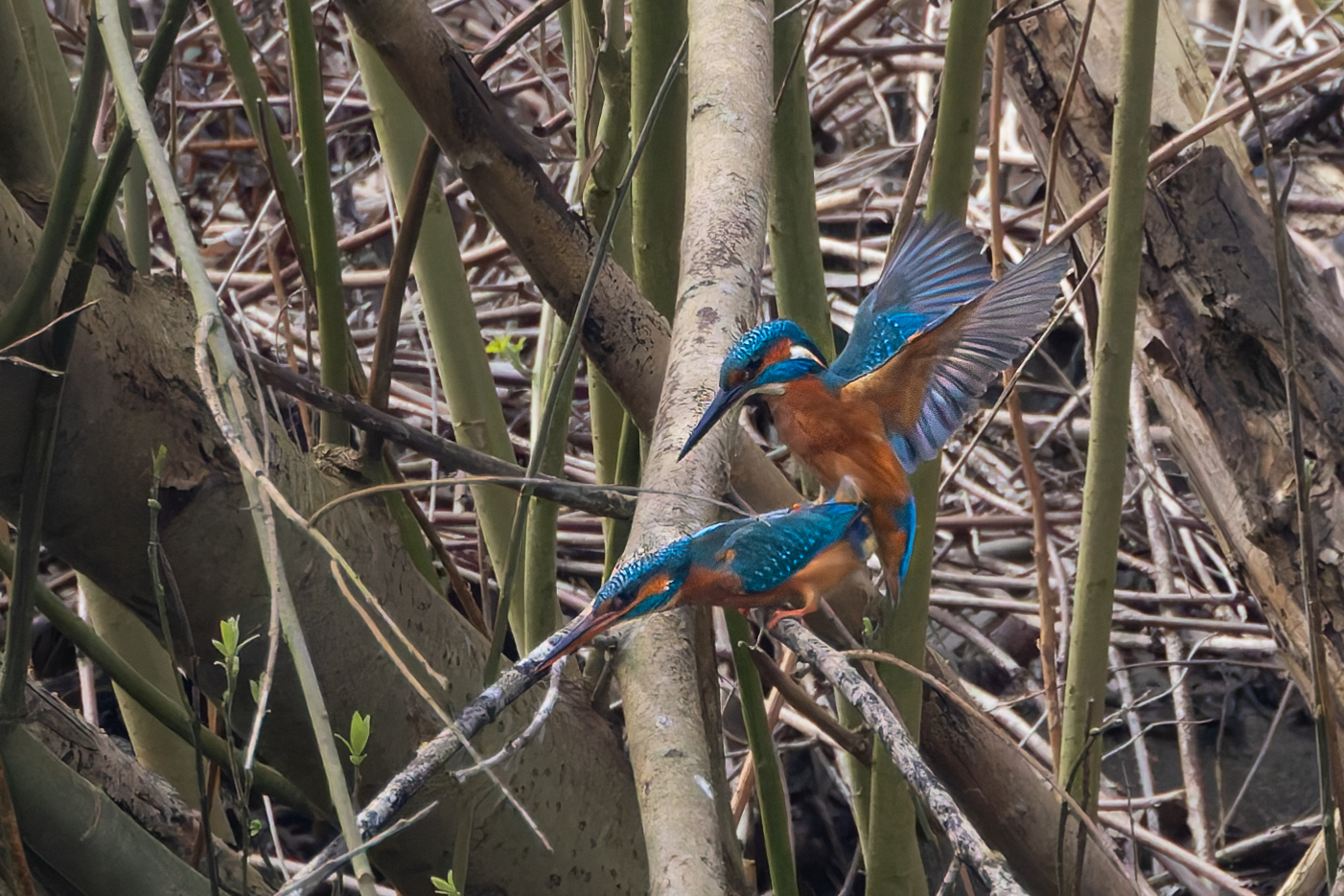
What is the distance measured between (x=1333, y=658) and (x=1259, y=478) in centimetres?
20

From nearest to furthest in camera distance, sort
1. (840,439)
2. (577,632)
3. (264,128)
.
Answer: (577,632), (840,439), (264,128)

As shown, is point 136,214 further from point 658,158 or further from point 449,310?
point 658,158

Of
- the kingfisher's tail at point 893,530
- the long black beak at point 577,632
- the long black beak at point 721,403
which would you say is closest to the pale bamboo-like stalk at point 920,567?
the kingfisher's tail at point 893,530

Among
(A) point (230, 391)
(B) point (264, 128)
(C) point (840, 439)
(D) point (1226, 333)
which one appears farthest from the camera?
(D) point (1226, 333)

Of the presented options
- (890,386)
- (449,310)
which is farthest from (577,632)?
(449,310)

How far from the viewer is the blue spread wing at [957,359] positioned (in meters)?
0.62

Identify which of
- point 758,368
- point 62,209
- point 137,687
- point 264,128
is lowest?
point 137,687

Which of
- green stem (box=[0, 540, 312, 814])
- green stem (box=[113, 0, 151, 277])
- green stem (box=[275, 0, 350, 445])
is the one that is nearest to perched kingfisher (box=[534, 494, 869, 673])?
green stem (box=[0, 540, 312, 814])

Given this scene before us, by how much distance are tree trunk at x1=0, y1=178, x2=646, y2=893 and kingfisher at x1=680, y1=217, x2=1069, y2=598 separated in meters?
0.23

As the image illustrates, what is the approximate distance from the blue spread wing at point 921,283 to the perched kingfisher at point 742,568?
12cm

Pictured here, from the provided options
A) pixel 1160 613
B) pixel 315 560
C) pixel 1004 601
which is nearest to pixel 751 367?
pixel 315 560

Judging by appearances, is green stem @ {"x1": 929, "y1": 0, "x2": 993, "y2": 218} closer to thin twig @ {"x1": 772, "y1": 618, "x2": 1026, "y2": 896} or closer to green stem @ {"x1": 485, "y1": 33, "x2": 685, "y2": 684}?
green stem @ {"x1": 485, "y1": 33, "x2": 685, "y2": 684}

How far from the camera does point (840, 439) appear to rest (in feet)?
2.09

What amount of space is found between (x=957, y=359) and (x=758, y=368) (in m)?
0.12
